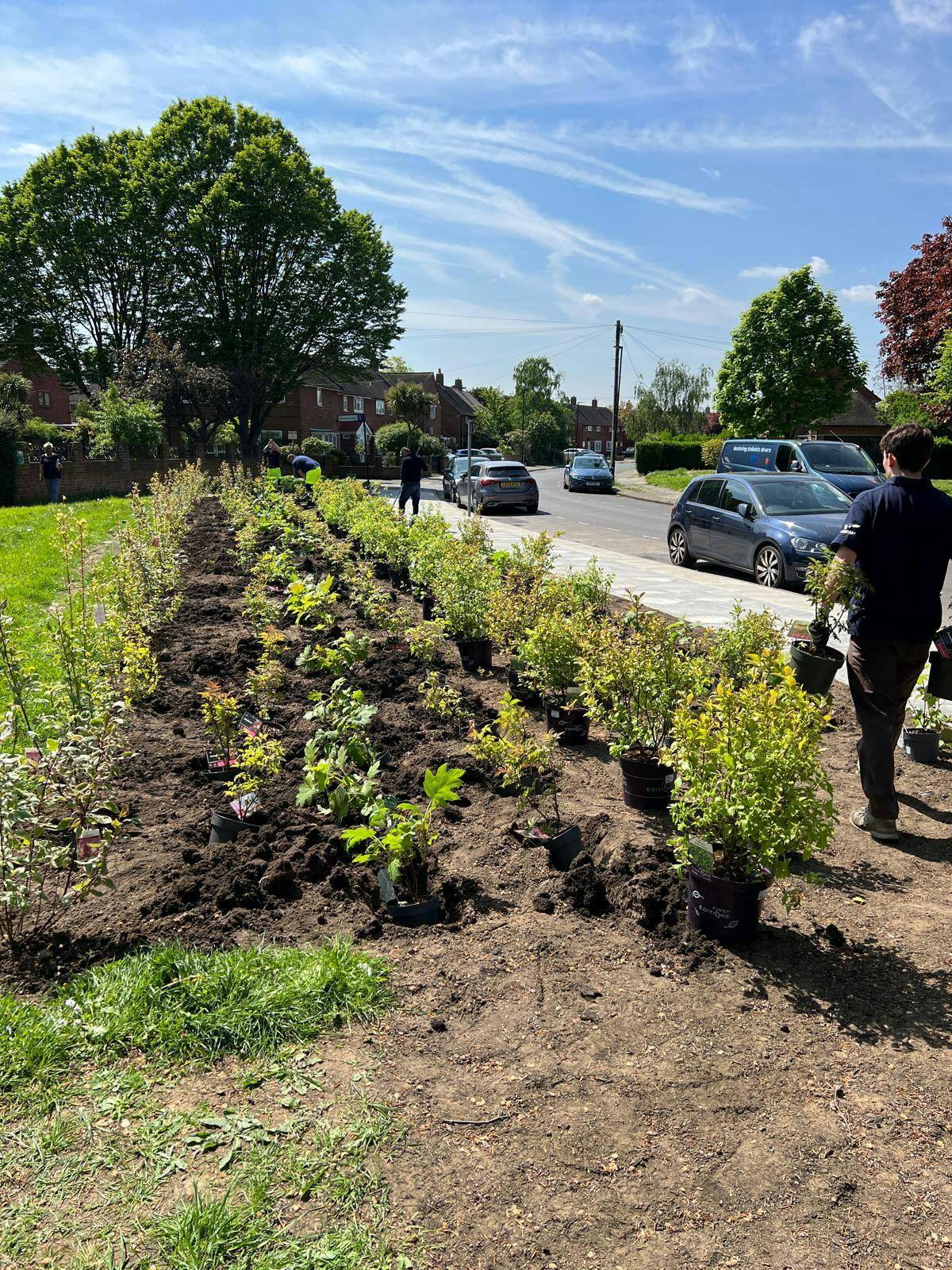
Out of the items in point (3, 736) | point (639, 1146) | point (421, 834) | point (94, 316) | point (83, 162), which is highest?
point (83, 162)

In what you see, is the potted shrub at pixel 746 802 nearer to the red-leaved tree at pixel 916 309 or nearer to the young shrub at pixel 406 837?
the young shrub at pixel 406 837

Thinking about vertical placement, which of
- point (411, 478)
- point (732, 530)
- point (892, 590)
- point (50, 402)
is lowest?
point (892, 590)

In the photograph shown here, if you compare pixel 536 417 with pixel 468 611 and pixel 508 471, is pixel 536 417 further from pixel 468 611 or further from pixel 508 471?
pixel 468 611

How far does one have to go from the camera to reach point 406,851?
3.66m

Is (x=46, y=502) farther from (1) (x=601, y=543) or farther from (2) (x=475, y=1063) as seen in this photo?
(2) (x=475, y=1063)

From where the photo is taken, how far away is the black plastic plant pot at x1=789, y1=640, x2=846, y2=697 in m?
5.87

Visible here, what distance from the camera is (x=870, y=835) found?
4500 millimetres

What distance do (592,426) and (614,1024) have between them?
139 metres

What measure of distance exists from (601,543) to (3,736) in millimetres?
15585

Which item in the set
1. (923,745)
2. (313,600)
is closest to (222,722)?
(313,600)

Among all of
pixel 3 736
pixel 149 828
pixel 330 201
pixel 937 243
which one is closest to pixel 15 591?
pixel 149 828

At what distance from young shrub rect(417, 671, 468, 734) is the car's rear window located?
20949 millimetres

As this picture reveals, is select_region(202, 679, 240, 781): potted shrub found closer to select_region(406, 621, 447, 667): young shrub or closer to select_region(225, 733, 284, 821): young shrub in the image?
select_region(225, 733, 284, 821): young shrub

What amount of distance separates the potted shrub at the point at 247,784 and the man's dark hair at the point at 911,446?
3.60m
